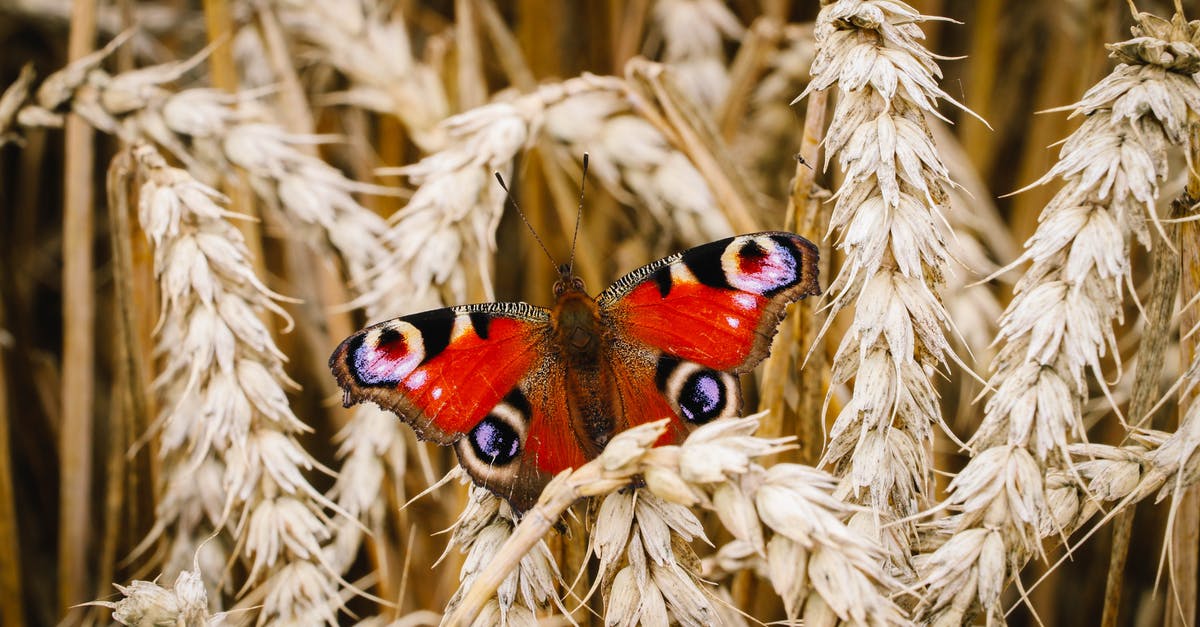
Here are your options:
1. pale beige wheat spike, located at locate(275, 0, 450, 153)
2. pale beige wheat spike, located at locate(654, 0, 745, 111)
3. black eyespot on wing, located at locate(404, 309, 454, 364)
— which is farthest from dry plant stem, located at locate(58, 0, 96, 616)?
pale beige wheat spike, located at locate(654, 0, 745, 111)

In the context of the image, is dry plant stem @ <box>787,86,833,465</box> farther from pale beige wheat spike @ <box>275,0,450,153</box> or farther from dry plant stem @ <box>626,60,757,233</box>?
pale beige wheat spike @ <box>275,0,450,153</box>

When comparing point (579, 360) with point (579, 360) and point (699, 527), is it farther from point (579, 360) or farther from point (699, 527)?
point (699, 527)

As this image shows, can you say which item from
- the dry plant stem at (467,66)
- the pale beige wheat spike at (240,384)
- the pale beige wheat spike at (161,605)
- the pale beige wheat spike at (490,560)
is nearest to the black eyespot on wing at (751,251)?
the pale beige wheat spike at (490,560)

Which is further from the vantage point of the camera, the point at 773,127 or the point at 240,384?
the point at 773,127

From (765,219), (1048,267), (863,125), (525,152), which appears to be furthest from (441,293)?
(1048,267)

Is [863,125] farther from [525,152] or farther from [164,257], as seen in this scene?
[164,257]

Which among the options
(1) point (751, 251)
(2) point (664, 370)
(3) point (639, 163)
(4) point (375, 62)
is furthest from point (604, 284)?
(1) point (751, 251)
